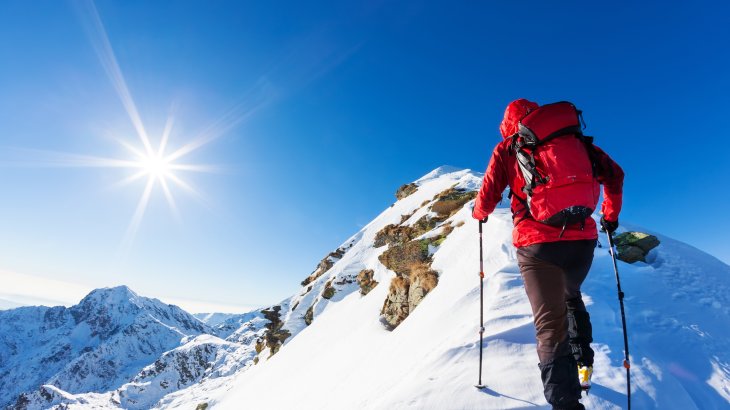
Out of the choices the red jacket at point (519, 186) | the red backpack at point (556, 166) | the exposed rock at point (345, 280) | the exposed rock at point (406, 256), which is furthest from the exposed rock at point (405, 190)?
the red backpack at point (556, 166)

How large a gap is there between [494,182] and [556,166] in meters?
0.86

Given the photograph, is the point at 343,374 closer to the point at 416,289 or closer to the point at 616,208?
the point at 416,289

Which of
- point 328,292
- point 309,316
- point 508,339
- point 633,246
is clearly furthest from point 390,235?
point 508,339

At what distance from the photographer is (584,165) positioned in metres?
3.48

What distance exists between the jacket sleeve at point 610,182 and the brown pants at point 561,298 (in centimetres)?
98

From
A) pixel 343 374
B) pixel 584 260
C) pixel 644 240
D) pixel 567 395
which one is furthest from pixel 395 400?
pixel 644 240

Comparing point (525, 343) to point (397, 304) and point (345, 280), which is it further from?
point (345, 280)

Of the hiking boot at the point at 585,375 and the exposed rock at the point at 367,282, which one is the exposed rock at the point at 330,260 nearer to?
the exposed rock at the point at 367,282

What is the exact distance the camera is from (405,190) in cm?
4994

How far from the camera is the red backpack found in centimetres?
348

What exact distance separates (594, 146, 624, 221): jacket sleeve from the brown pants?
0.98 m

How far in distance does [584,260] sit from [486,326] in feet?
9.31

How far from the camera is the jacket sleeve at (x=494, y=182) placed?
4.21 meters

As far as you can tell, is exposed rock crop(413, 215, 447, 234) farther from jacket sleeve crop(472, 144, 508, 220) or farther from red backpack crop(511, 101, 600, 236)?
red backpack crop(511, 101, 600, 236)
